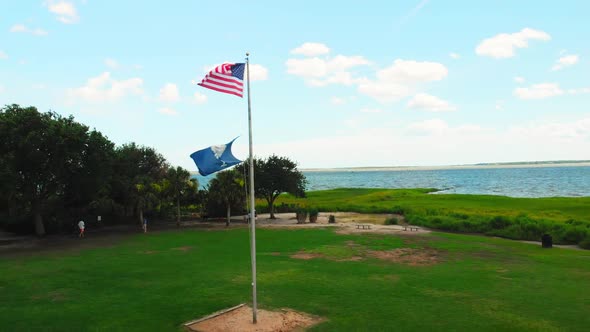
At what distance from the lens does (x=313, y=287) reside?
19.4m

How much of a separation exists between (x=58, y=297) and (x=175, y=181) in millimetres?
28749

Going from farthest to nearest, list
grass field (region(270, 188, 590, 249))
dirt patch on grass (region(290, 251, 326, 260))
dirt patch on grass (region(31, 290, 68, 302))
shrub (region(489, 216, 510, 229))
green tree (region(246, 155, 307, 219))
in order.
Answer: green tree (region(246, 155, 307, 219)), shrub (region(489, 216, 510, 229)), grass field (region(270, 188, 590, 249)), dirt patch on grass (region(290, 251, 326, 260)), dirt patch on grass (region(31, 290, 68, 302))

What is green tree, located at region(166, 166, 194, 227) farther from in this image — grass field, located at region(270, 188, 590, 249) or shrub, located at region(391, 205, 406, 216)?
shrub, located at region(391, 205, 406, 216)

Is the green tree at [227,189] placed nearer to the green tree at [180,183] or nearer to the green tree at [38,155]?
the green tree at [180,183]

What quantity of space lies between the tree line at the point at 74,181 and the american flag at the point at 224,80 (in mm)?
29542

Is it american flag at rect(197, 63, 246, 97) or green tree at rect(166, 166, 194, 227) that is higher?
american flag at rect(197, 63, 246, 97)

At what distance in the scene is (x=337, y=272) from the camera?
22562mm

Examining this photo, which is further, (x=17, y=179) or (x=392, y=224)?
(x=392, y=224)

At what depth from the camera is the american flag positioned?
1413 cm

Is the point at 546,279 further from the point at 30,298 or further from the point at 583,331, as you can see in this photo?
the point at 30,298

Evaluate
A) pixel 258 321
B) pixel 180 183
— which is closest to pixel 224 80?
pixel 258 321

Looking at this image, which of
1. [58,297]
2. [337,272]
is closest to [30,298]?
[58,297]

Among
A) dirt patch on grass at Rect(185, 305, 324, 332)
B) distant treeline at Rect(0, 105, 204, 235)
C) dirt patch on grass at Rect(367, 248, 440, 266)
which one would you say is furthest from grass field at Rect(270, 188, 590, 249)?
dirt patch on grass at Rect(185, 305, 324, 332)

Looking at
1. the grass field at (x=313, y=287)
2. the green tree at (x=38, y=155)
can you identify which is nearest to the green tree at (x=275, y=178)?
the green tree at (x=38, y=155)
